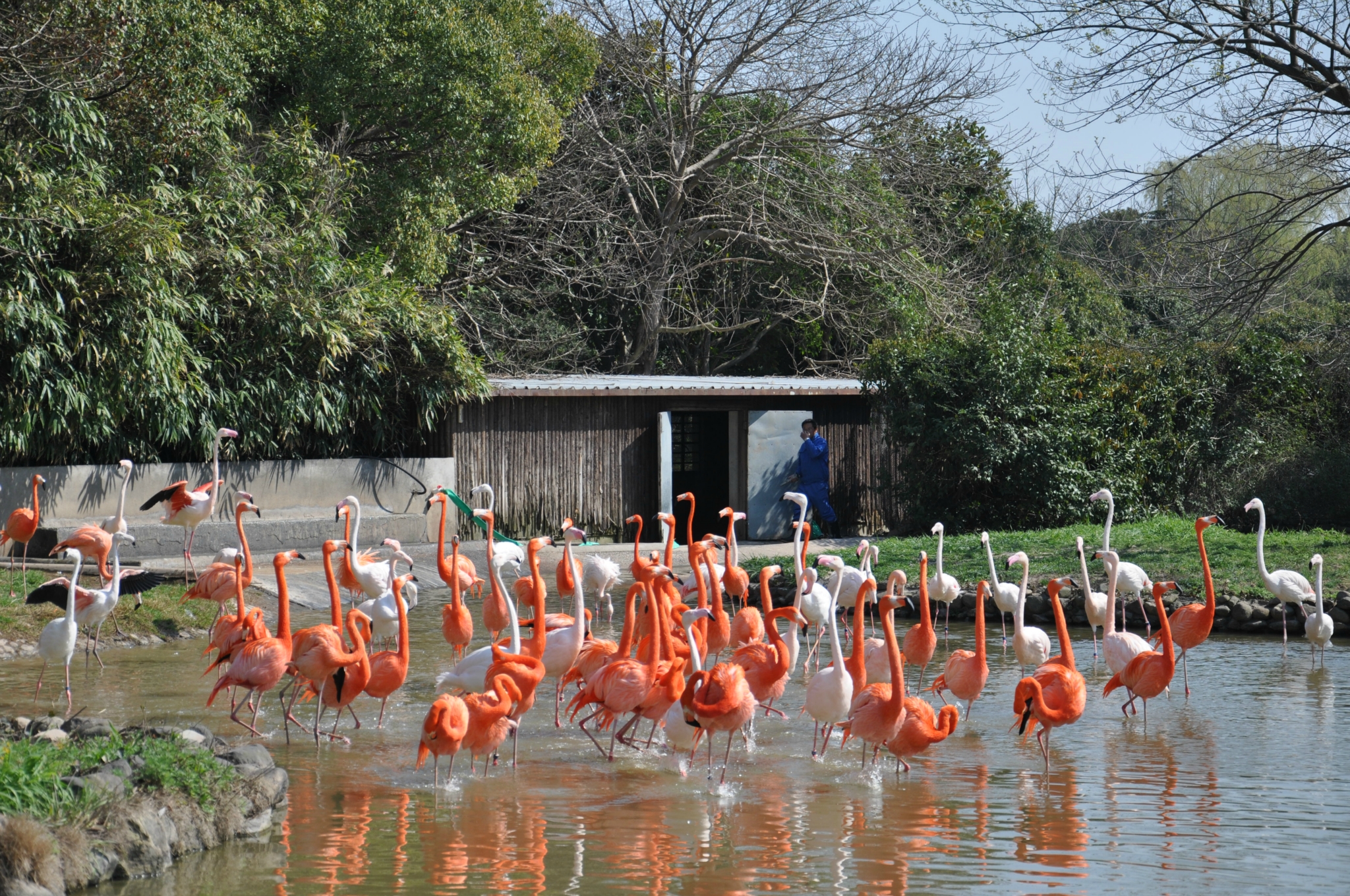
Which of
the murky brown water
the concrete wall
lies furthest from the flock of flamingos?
the concrete wall

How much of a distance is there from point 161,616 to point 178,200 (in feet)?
18.0

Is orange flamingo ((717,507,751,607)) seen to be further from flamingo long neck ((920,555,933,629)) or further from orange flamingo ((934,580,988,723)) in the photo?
orange flamingo ((934,580,988,723))

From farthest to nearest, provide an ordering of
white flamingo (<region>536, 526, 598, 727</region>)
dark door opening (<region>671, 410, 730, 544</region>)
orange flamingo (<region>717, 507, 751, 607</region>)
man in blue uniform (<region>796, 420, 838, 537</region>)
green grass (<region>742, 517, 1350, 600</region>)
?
dark door opening (<region>671, 410, 730, 544</region>) → man in blue uniform (<region>796, 420, 838, 537</region>) → green grass (<region>742, 517, 1350, 600</region>) → orange flamingo (<region>717, 507, 751, 607</region>) → white flamingo (<region>536, 526, 598, 727</region>)

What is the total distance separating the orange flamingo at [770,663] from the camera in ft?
23.1

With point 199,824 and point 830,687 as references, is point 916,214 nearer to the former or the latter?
point 830,687

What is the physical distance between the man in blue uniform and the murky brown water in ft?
30.3

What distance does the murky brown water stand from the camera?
4.98 meters

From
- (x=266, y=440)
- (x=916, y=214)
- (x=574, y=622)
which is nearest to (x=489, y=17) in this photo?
(x=266, y=440)

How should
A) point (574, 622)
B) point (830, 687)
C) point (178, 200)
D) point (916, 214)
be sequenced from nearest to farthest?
point (830, 687) < point (574, 622) < point (178, 200) < point (916, 214)

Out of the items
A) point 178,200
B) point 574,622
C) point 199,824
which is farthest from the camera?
point 178,200

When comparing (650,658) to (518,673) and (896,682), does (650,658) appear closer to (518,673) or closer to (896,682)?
(518,673)

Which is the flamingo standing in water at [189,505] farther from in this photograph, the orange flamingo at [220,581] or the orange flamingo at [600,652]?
the orange flamingo at [600,652]

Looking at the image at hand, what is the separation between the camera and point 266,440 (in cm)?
1530

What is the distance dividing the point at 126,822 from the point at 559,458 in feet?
40.7
